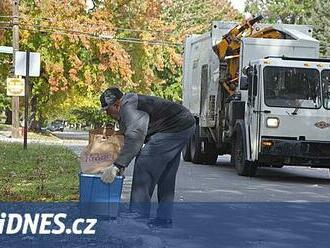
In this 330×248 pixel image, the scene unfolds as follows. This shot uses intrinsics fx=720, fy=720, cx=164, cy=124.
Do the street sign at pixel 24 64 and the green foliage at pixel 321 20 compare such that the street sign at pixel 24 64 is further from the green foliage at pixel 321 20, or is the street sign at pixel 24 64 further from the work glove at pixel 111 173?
the green foliage at pixel 321 20

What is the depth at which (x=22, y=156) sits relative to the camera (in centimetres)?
1805

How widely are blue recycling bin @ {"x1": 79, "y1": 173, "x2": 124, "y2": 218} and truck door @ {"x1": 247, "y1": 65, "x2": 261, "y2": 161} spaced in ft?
25.8

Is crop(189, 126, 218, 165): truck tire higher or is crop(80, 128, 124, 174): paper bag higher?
crop(80, 128, 124, 174): paper bag

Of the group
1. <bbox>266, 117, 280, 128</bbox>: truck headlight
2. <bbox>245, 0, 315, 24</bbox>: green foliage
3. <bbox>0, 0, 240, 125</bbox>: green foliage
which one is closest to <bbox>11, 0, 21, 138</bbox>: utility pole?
<bbox>0, 0, 240, 125</bbox>: green foliage

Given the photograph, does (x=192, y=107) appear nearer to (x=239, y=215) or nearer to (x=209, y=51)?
(x=209, y=51)

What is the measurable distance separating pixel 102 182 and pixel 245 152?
8.48 m

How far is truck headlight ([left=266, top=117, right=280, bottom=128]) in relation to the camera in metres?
14.6

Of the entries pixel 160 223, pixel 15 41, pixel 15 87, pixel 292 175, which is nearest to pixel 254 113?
pixel 292 175

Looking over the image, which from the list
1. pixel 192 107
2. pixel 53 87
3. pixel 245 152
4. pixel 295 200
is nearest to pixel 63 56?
pixel 53 87

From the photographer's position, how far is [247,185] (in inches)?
547

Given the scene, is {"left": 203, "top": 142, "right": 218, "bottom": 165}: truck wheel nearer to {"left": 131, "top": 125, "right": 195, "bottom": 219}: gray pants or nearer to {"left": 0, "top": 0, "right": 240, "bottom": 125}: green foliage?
{"left": 131, "top": 125, "right": 195, "bottom": 219}: gray pants

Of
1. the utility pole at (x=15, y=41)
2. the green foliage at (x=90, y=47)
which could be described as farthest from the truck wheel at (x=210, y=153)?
the green foliage at (x=90, y=47)

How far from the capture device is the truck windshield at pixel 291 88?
582 inches

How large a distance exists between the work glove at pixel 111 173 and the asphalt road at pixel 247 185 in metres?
3.40
